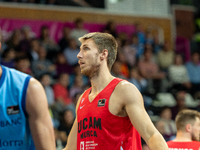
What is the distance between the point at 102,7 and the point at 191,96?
17.0 ft

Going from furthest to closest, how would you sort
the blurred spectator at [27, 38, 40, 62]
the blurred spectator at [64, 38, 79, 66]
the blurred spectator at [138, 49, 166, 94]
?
the blurred spectator at [138, 49, 166, 94] → the blurred spectator at [64, 38, 79, 66] → the blurred spectator at [27, 38, 40, 62]

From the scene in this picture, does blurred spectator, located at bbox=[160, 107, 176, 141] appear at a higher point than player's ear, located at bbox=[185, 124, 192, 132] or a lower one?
lower

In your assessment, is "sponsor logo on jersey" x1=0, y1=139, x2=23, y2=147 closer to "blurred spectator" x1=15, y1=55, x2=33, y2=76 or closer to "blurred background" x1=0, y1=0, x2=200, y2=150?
"blurred background" x1=0, y1=0, x2=200, y2=150

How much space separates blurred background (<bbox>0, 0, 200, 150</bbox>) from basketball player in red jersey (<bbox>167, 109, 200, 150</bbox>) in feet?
11.2

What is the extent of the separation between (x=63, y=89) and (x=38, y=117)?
7150mm

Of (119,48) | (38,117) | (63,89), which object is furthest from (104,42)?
(119,48)

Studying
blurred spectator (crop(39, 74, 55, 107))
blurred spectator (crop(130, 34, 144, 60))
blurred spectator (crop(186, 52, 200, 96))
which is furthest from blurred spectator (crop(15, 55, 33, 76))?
blurred spectator (crop(186, 52, 200, 96))

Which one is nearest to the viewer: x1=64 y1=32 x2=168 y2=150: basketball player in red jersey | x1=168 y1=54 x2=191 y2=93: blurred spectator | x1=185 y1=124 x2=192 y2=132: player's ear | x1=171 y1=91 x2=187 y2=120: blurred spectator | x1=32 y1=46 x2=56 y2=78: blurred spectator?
x1=64 y1=32 x2=168 y2=150: basketball player in red jersey

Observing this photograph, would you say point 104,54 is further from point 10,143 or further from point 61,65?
point 61,65

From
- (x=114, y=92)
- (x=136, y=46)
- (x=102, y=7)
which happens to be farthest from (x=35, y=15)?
(x=114, y=92)

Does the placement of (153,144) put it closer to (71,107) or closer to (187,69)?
(71,107)

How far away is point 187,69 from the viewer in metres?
12.8

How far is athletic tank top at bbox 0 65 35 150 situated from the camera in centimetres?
216

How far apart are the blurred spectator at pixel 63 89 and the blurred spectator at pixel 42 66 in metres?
0.34
